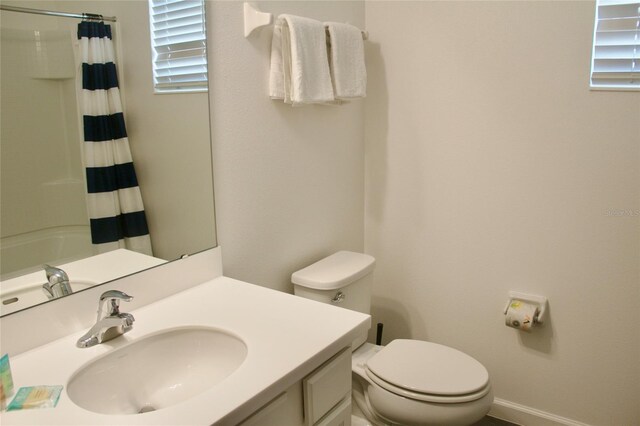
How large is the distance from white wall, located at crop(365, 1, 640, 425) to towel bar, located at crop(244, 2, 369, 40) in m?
0.81

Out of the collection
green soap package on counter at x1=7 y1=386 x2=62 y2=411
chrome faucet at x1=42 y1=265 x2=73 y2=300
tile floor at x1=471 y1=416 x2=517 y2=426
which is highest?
chrome faucet at x1=42 y1=265 x2=73 y2=300

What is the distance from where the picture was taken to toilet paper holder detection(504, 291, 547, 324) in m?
1.90

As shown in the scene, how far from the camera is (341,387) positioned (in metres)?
1.21

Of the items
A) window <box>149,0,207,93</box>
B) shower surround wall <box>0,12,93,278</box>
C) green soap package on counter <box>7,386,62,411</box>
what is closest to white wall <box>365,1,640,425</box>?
window <box>149,0,207,93</box>

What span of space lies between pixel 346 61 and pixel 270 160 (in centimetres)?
52

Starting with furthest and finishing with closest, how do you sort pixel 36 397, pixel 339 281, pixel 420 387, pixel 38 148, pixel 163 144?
1. pixel 339 281
2. pixel 420 387
3. pixel 163 144
4. pixel 38 148
5. pixel 36 397

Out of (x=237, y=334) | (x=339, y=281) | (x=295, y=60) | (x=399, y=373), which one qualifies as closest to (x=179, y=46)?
(x=295, y=60)

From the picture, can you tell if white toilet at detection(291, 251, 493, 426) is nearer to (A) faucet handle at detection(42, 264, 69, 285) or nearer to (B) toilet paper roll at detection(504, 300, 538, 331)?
(B) toilet paper roll at detection(504, 300, 538, 331)

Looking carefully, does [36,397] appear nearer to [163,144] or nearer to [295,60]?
[163,144]

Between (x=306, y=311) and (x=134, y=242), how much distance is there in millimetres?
510

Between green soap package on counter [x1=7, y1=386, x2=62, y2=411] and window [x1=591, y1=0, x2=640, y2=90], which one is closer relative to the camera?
green soap package on counter [x1=7, y1=386, x2=62, y2=411]

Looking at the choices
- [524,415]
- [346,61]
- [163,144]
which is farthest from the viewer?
[524,415]

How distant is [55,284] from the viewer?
1123mm

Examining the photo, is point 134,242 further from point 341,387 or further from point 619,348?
point 619,348
